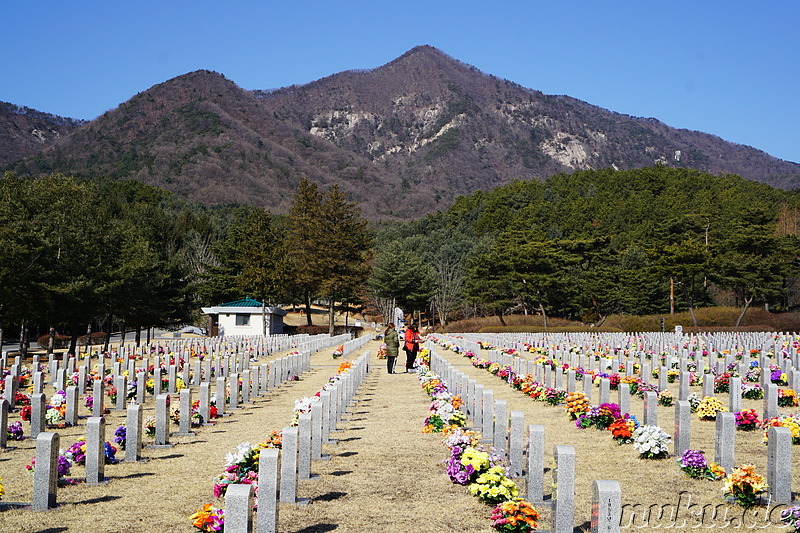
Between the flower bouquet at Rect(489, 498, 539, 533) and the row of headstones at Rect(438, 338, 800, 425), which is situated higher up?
the row of headstones at Rect(438, 338, 800, 425)

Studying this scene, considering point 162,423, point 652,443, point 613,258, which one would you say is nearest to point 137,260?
point 162,423

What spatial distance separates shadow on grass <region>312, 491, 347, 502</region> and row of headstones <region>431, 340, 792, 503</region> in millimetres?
1930

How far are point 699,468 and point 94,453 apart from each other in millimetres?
6488

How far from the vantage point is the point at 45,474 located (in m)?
7.48

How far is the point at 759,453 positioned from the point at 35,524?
328 inches

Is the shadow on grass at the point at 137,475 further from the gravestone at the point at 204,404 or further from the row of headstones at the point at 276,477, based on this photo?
the gravestone at the point at 204,404

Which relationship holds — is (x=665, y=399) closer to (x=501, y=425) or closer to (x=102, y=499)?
(x=501, y=425)

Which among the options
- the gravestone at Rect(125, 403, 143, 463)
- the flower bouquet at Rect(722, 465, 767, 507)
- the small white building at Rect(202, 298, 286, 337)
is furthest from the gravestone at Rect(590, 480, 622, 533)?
the small white building at Rect(202, 298, 286, 337)

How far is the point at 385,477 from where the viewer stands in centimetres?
909

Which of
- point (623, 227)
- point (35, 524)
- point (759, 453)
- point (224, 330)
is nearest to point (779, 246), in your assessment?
point (623, 227)

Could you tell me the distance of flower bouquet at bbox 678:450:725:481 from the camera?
853cm

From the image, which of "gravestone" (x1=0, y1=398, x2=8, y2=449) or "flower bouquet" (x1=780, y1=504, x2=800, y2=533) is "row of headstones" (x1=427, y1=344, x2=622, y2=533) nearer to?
"flower bouquet" (x1=780, y1=504, x2=800, y2=533)

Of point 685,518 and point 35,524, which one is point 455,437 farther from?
point 35,524

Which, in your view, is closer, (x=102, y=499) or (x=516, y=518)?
(x=516, y=518)
